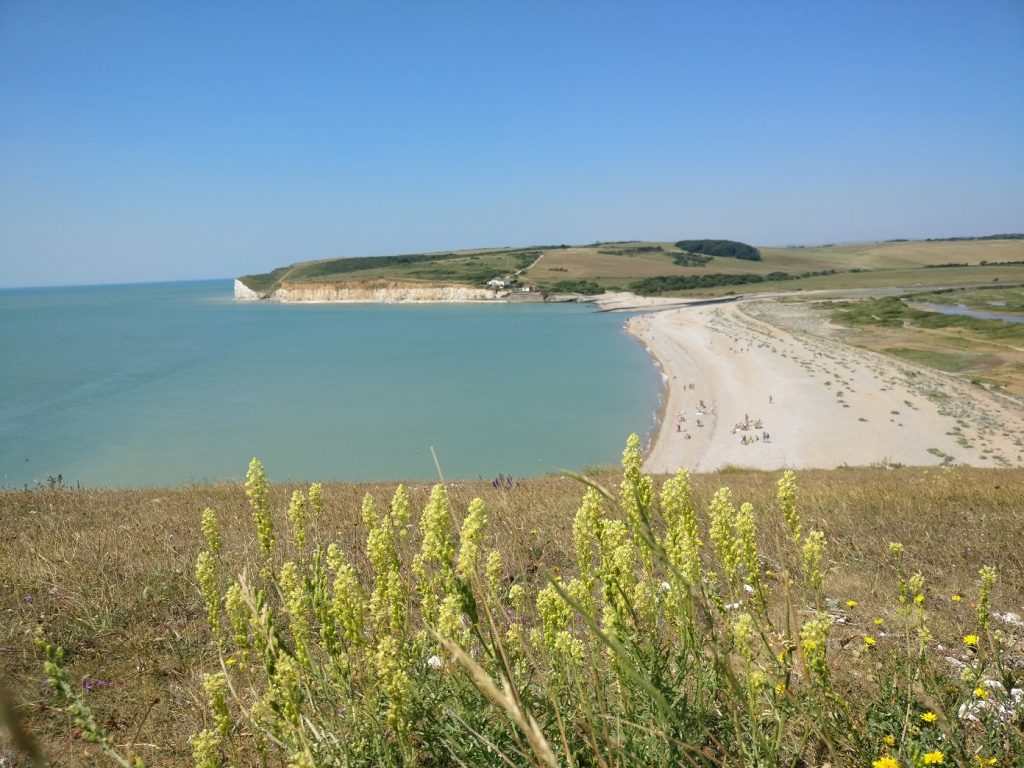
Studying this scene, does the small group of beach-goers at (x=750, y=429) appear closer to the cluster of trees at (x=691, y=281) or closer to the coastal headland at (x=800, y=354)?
the coastal headland at (x=800, y=354)

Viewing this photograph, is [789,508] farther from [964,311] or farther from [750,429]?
[964,311]

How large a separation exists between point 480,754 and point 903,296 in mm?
109041

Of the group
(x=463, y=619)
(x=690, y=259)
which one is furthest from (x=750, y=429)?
(x=690, y=259)

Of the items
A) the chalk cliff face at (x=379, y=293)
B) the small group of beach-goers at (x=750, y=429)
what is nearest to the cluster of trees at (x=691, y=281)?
the chalk cliff face at (x=379, y=293)

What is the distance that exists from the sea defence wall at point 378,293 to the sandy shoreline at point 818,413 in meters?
76.2

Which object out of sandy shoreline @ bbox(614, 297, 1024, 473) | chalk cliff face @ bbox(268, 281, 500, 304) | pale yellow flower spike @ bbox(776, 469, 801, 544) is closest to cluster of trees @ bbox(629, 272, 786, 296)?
chalk cliff face @ bbox(268, 281, 500, 304)

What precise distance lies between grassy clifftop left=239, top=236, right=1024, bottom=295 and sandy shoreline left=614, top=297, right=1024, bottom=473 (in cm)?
7602

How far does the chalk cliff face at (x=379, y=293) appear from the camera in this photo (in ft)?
418

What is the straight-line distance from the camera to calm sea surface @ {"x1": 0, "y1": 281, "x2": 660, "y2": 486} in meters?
29.1

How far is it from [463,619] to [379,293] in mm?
133724

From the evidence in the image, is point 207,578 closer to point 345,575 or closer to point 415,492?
point 345,575

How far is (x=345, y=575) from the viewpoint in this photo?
2.48 metres

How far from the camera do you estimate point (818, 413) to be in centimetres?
3269

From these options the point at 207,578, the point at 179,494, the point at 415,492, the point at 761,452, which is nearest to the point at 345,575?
the point at 207,578
